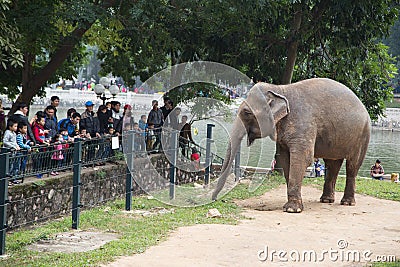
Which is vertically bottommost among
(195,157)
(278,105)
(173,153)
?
(195,157)

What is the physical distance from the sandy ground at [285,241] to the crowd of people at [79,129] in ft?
8.11

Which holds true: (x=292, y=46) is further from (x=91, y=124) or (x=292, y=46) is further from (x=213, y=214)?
(x=213, y=214)

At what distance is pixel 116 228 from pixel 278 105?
4.18 m

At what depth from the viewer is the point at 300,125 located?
12.7 meters

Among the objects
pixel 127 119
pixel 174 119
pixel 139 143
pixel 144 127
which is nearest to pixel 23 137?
pixel 139 143

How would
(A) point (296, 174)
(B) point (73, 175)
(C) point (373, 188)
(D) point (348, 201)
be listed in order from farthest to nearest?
(C) point (373, 188), (D) point (348, 201), (A) point (296, 174), (B) point (73, 175)

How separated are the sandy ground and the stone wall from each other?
228 centimetres

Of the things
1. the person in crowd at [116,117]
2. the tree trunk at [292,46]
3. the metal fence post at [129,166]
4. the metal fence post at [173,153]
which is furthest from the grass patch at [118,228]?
the tree trunk at [292,46]

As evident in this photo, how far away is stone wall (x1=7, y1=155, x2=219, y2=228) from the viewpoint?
1016 cm

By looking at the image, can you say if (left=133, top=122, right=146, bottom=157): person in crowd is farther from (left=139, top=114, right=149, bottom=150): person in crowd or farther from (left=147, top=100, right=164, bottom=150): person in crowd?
(left=147, top=100, right=164, bottom=150): person in crowd

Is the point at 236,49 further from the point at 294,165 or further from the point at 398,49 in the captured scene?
the point at 398,49

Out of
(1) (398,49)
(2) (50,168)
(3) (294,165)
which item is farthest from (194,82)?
(1) (398,49)

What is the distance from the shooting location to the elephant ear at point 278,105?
12555 millimetres

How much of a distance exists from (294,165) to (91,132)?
13.4 ft
